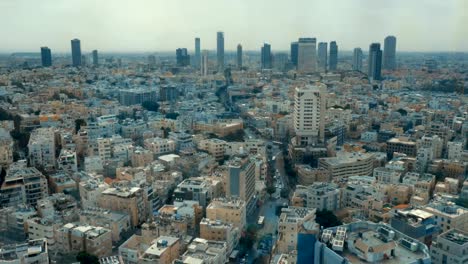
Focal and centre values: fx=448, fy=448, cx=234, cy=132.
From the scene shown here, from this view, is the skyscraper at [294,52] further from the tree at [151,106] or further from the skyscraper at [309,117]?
the skyscraper at [309,117]

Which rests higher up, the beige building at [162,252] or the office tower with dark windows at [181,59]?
the office tower with dark windows at [181,59]


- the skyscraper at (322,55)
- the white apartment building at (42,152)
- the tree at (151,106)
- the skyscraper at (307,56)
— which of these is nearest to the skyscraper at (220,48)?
the skyscraper at (307,56)

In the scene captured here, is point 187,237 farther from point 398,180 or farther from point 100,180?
point 398,180

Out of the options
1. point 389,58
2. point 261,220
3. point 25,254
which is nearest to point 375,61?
point 389,58

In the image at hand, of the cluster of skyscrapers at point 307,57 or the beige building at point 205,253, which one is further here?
the cluster of skyscrapers at point 307,57

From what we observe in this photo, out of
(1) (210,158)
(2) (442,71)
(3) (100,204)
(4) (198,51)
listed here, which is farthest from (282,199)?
(4) (198,51)

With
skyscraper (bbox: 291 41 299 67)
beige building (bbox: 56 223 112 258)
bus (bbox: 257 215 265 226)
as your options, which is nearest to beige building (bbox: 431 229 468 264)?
bus (bbox: 257 215 265 226)

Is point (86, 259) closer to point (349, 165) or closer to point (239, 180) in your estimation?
point (239, 180)

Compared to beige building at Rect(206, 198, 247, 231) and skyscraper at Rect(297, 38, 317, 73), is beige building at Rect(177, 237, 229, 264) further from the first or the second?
skyscraper at Rect(297, 38, 317, 73)
